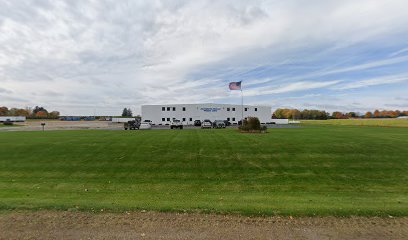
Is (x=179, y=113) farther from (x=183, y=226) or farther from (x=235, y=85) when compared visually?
(x=183, y=226)

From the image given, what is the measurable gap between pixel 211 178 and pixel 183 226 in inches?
277

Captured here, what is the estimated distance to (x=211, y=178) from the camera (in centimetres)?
1291

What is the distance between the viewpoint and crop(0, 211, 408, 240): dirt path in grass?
545 cm

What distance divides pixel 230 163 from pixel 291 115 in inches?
6571

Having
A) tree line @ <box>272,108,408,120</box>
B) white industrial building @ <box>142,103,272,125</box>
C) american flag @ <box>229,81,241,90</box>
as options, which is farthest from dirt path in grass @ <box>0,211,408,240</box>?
tree line @ <box>272,108,408,120</box>

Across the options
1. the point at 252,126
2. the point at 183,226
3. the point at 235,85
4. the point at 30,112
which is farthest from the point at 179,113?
the point at 30,112

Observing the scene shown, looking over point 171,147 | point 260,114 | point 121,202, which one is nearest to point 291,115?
point 260,114

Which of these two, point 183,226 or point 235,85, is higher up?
point 235,85

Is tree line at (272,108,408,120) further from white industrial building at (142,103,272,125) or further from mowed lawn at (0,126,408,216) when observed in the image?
mowed lawn at (0,126,408,216)

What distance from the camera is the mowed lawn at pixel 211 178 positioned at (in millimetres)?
7793

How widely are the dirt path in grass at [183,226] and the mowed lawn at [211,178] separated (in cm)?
59

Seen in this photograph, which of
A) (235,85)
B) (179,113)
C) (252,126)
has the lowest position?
(252,126)

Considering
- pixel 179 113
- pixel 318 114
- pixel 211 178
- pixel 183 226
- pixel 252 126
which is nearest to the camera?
pixel 183 226

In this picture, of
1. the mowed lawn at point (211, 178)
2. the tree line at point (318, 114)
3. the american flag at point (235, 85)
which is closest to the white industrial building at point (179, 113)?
the american flag at point (235, 85)
